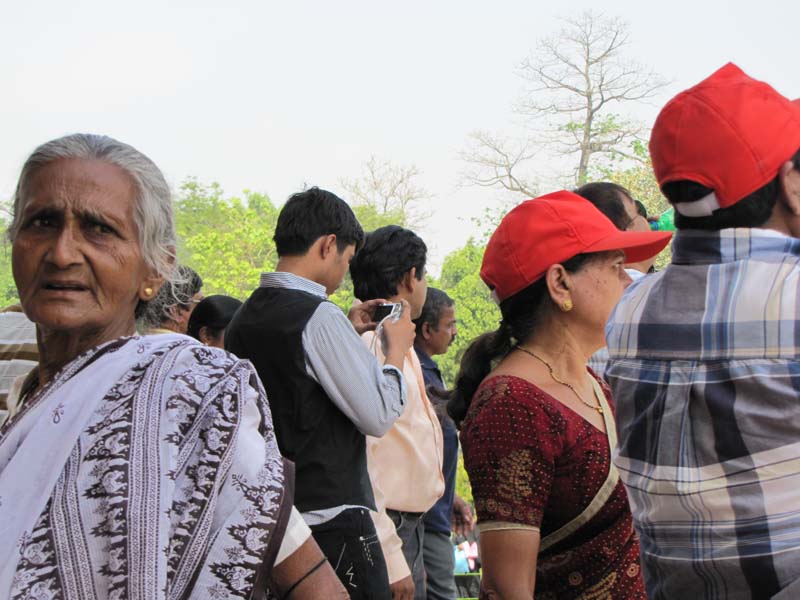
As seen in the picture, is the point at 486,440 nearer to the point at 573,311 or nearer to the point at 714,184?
the point at 573,311

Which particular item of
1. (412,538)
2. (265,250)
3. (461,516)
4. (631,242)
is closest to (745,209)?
(631,242)

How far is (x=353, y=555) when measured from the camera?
10.8 feet

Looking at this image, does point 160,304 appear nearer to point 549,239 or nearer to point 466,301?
point 549,239

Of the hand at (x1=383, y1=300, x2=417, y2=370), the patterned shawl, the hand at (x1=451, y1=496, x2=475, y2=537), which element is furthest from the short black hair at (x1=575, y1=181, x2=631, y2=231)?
the hand at (x1=451, y1=496, x2=475, y2=537)

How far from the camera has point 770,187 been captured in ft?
5.57

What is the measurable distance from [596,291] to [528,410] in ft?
1.38

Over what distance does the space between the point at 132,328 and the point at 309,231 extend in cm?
197

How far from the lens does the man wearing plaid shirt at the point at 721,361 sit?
1564mm

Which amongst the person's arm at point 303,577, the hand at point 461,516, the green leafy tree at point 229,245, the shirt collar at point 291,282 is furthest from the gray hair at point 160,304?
the green leafy tree at point 229,245

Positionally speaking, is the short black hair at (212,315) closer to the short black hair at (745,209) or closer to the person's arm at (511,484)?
the person's arm at (511,484)

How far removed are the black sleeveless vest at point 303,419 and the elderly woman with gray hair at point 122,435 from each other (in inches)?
57.9

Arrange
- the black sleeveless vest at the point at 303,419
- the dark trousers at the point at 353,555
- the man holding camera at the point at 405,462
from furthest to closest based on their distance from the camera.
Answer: the man holding camera at the point at 405,462 → the black sleeveless vest at the point at 303,419 → the dark trousers at the point at 353,555

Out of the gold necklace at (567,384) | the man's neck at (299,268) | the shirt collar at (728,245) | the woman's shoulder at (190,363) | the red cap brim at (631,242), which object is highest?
the shirt collar at (728,245)

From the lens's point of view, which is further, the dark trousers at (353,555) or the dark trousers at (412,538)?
the dark trousers at (412,538)
